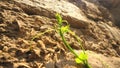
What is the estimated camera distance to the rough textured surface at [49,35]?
3229mm

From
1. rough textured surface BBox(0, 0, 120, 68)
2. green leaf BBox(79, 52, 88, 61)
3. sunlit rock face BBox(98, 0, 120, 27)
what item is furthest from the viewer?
sunlit rock face BBox(98, 0, 120, 27)

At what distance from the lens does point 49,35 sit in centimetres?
380

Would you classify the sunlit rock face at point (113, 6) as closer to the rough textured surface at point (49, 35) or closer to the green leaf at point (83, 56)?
the rough textured surface at point (49, 35)

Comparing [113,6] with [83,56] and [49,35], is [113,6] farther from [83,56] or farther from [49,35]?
[83,56]

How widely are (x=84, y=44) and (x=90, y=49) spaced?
148mm

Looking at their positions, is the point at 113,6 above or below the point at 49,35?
above

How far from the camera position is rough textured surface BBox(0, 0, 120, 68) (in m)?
3.23

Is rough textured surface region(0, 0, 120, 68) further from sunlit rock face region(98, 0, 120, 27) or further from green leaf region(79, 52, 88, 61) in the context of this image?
sunlit rock face region(98, 0, 120, 27)

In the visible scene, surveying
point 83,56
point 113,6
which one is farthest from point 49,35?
point 113,6

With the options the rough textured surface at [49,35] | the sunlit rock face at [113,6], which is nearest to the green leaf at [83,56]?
the rough textured surface at [49,35]

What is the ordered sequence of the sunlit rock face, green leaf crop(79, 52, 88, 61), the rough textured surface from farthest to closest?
the sunlit rock face
the rough textured surface
green leaf crop(79, 52, 88, 61)

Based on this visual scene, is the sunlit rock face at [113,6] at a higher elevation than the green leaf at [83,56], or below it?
higher

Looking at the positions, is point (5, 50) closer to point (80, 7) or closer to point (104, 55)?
point (104, 55)

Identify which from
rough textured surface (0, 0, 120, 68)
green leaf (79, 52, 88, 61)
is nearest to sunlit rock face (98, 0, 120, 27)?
rough textured surface (0, 0, 120, 68)
